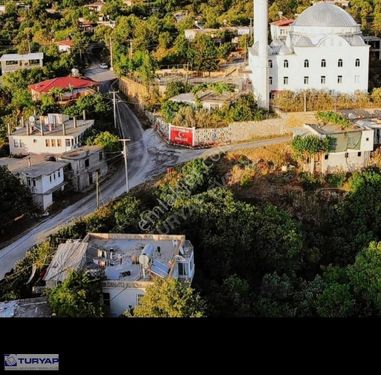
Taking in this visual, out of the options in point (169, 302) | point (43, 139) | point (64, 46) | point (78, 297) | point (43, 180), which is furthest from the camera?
point (64, 46)

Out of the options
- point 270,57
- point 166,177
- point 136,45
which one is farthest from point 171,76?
point 166,177

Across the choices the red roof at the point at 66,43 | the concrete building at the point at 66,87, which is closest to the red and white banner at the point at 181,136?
the concrete building at the point at 66,87

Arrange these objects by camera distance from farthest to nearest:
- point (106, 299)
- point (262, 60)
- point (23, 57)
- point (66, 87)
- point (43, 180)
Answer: point (23, 57) < point (66, 87) < point (262, 60) < point (43, 180) < point (106, 299)

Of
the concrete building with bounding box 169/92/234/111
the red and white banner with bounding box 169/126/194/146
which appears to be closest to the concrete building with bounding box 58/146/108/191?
the red and white banner with bounding box 169/126/194/146

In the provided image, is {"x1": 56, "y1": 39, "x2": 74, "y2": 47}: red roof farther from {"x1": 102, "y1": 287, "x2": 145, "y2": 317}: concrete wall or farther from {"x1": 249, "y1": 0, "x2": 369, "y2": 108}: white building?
{"x1": 102, "y1": 287, "x2": 145, "y2": 317}: concrete wall

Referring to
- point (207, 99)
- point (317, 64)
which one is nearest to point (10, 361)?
point (207, 99)

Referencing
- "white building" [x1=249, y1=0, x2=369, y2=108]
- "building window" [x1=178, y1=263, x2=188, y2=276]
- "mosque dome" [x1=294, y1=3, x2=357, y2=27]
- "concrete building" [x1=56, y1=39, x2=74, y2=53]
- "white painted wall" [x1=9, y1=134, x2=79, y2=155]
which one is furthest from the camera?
"concrete building" [x1=56, y1=39, x2=74, y2=53]

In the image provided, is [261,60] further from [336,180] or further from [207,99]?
[336,180]
